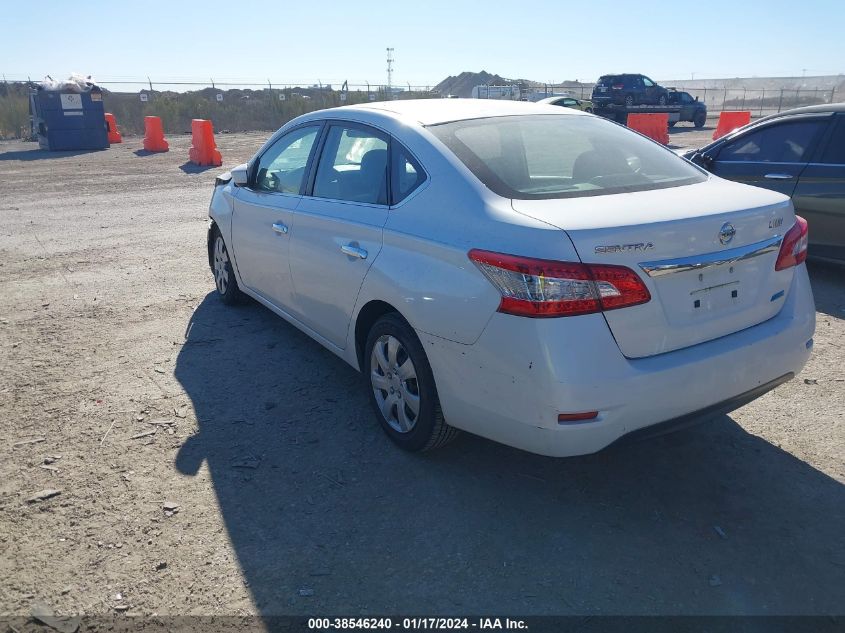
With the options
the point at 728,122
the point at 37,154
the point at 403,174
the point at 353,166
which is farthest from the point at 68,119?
the point at 403,174

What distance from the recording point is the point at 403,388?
3500 mm

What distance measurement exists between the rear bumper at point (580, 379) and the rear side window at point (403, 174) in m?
0.79

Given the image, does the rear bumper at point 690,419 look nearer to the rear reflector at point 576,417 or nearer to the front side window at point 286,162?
the rear reflector at point 576,417

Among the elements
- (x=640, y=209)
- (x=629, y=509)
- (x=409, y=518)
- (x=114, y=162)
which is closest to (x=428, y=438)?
(x=409, y=518)

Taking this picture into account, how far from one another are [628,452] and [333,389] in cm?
188

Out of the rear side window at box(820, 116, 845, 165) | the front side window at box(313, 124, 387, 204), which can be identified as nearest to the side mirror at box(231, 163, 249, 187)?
the front side window at box(313, 124, 387, 204)

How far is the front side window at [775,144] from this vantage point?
6473 millimetres

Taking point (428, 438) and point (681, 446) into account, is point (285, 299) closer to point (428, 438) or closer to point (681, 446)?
point (428, 438)

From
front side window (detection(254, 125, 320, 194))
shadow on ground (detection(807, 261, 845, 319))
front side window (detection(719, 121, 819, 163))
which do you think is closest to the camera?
front side window (detection(254, 125, 320, 194))

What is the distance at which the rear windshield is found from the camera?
3207mm

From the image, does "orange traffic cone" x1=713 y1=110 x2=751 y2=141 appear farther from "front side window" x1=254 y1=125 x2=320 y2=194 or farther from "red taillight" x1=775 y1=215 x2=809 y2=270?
"red taillight" x1=775 y1=215 x2=809 y2=270

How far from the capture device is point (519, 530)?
2994 mm

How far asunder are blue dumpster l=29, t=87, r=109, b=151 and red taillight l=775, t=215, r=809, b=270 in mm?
21733

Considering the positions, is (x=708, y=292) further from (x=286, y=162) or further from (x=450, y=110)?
(x=286, y=162)
